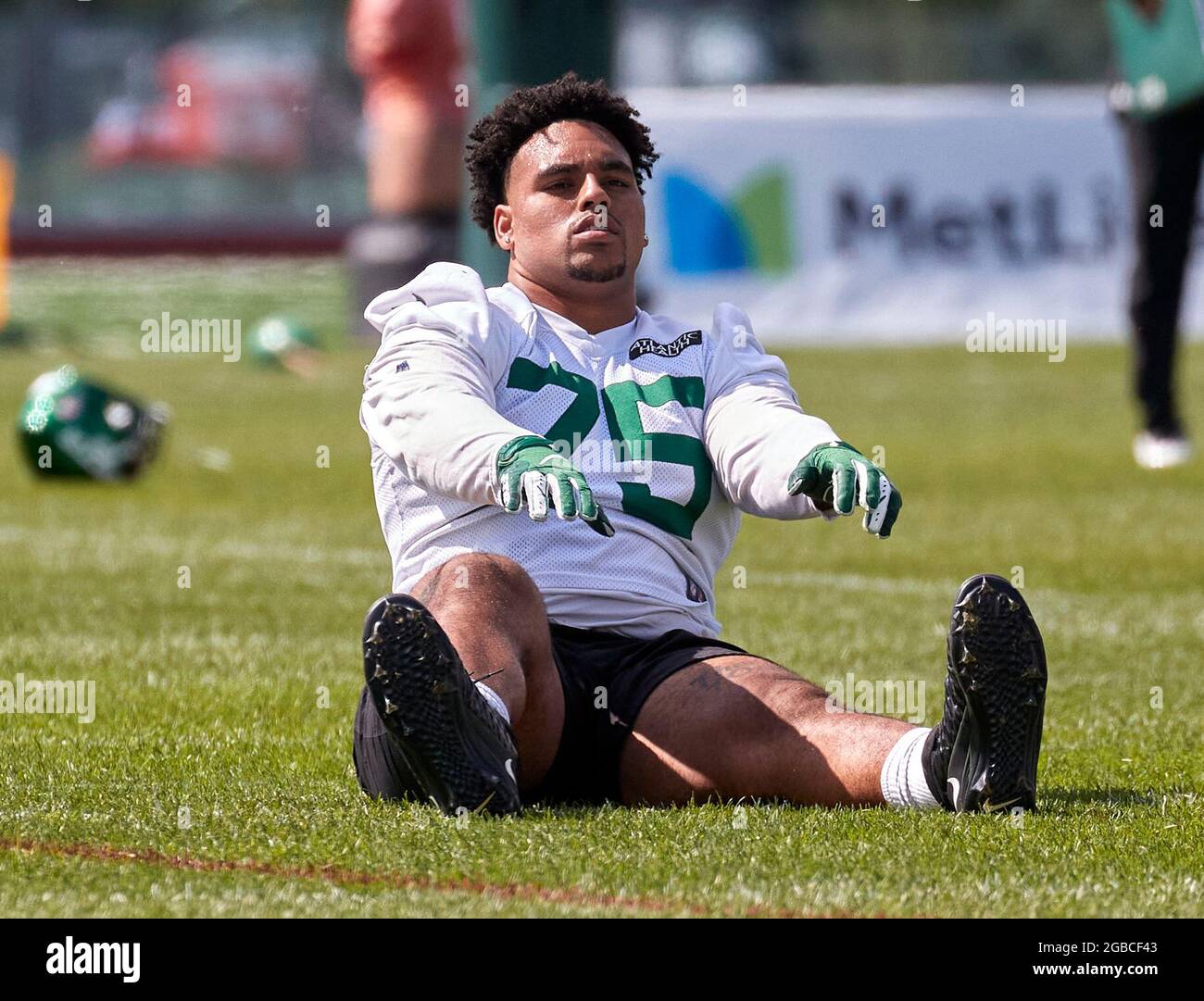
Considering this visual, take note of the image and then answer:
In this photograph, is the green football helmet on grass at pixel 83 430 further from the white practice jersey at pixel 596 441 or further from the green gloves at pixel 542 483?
the green gloves at pixel 542 483

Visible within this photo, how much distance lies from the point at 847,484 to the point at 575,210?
3.19ft

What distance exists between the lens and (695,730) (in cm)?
445

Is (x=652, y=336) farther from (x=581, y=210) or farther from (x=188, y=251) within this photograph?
(x=188, y=251)

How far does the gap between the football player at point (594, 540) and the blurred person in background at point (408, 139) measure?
14.8m

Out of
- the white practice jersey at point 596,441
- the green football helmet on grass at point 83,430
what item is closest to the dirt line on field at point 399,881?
the white practice jersey at point 596,441

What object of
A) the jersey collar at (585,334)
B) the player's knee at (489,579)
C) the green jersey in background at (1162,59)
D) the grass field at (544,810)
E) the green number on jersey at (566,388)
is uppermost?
the green jersey in background at (1162,59)

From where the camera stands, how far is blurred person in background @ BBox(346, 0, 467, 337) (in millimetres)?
20141

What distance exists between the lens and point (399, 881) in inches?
147

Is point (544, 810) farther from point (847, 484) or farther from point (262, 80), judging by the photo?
point (262, 80)

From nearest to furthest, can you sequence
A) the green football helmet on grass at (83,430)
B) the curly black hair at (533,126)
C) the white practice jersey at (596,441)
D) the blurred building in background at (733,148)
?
the white practice jersey at (596,441), the curly black hair at (533,126), the green football helmet on grass at (83,430), the blurred building in background at (733,148)

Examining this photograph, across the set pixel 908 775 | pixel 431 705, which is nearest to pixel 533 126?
pixel 431 705

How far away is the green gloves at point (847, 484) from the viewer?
4.21 m

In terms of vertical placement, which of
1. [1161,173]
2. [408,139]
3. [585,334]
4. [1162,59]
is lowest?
[585,334]

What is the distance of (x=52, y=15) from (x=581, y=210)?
25.4 meters
